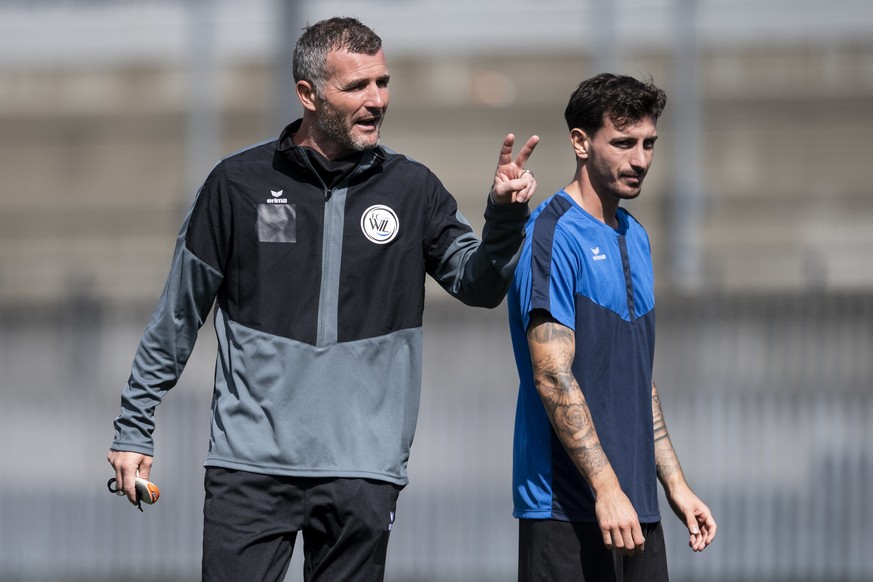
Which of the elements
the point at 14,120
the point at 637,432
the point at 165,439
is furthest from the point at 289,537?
the point at 14,120

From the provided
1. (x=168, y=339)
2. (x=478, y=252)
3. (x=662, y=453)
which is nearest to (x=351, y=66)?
(x=478, y=252)

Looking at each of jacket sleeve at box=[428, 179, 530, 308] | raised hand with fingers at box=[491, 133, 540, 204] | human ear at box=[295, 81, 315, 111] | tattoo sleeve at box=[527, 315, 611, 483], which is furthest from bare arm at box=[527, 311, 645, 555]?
human ear at box=[295, 81, 315, 111]

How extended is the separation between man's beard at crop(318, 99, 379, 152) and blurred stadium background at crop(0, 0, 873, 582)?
3006mm

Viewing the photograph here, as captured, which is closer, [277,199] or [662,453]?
[277,199]

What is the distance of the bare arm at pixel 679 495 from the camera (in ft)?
11.8

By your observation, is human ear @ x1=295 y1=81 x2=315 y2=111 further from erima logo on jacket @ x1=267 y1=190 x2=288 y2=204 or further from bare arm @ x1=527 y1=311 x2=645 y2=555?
bare arm @ x1=527 y1=311 x2=645 y2=555

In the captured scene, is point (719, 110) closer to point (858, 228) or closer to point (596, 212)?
point (858, 228)

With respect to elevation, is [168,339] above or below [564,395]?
above

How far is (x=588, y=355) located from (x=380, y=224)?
640mm

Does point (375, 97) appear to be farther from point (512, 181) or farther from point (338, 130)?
point (512, 181)

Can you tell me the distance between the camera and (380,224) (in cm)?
342

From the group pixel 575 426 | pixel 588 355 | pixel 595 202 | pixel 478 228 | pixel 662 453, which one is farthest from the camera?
pixel 478 228

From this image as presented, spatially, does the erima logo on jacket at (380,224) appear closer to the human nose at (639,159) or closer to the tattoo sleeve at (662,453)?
the human nose at (639,159)

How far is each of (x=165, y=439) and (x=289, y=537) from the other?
3.27 m
